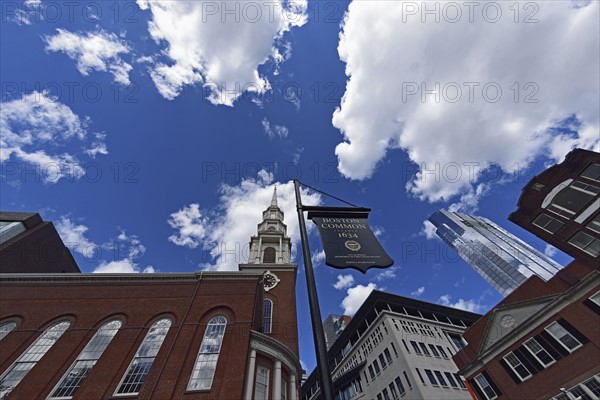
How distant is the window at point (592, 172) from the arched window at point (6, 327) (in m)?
47.2

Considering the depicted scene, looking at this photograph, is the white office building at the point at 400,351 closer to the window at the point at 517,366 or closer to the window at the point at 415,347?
the window at the point at 415,347

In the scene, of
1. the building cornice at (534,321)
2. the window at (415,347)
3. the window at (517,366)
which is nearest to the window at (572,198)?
the building cornice at (534,321)

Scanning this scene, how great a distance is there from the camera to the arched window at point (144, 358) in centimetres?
1493

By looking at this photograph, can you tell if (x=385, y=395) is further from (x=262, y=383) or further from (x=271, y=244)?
(x=262, y=383)

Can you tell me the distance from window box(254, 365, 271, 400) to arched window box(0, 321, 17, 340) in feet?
53.9

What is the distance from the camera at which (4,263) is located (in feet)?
76.3

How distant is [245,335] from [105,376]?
7743 mm

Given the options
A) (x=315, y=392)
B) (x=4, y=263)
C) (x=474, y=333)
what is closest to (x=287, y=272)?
(x=474, y=333)

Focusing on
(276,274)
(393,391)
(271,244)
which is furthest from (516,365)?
(271,244)

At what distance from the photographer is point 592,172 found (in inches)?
989

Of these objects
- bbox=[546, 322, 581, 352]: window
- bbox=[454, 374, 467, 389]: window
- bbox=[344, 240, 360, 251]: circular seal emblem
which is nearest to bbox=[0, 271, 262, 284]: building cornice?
bbox=[344, 240, 360, 251]: circular seal emblem

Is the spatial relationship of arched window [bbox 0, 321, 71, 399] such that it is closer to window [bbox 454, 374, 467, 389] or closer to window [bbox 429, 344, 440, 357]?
window [bbox 429, 344, 440, 357]

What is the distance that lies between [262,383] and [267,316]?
11.0 metres

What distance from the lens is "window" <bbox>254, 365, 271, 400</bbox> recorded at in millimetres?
15312
